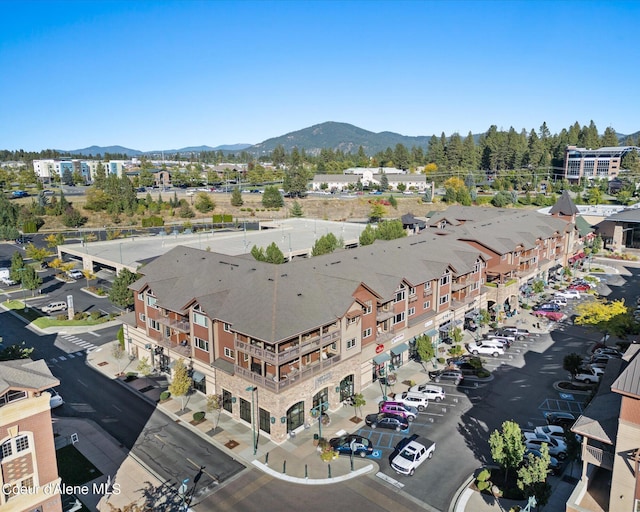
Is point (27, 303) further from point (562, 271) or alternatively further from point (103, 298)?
point (562, 271)

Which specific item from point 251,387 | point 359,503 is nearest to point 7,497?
point 251,387

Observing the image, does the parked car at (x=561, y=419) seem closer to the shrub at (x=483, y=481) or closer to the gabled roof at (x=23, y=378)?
the shrub at (x=483, y=481)

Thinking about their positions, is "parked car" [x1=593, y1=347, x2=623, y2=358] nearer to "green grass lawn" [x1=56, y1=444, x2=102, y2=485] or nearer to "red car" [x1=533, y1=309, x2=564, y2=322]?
"red car" [x1=533, y1=309, x2=564, y2=322]

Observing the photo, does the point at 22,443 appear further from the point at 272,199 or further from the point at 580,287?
the point at 272,199

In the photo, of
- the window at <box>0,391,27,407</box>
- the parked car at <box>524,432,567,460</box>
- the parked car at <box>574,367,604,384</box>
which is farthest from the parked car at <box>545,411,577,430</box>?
the window at <box>0,391,27,407</box>

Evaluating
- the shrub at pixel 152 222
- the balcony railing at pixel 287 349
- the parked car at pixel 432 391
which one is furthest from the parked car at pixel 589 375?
the shrub at pixel 152 222

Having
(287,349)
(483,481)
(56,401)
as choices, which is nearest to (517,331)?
(483,481)
